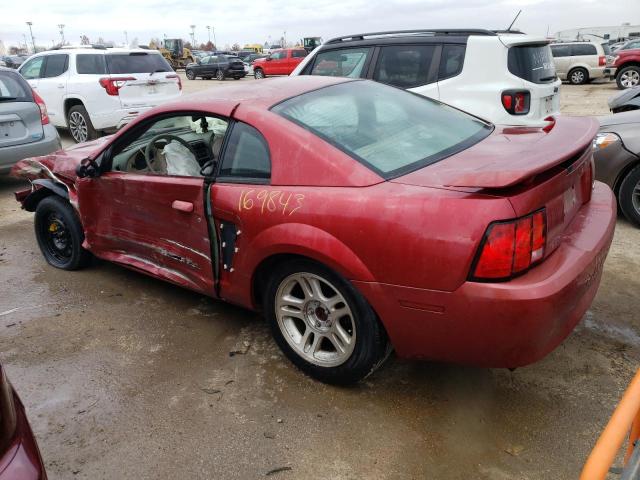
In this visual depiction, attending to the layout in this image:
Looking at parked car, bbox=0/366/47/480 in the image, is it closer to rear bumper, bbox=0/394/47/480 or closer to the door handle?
rear bumper, bbox=0/394/47/480

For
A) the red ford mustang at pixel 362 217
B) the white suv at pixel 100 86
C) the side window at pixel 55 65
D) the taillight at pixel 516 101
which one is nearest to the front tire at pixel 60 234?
the red ford mustang at pixel 362 217

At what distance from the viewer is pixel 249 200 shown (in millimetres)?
2678

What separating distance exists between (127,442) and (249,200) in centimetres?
127

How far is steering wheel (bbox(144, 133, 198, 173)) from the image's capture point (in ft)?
11.5

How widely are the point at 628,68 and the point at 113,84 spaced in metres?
15.5

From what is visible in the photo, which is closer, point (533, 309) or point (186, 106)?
point (533, 309)

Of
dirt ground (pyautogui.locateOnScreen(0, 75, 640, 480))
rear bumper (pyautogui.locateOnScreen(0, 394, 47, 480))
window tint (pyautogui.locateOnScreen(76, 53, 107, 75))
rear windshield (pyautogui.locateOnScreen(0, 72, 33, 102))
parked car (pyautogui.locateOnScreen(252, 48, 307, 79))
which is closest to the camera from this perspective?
rear bumper (pyautogui.locateOnScreen(0, 394, 47, 480))

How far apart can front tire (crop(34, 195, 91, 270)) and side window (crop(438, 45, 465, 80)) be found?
386 cm

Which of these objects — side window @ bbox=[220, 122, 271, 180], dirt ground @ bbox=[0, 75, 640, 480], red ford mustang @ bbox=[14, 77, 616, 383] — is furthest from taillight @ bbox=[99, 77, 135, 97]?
side window @ bbox=[220, 122, 271, 180]

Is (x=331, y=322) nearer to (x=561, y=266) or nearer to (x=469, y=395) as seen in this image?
(x=469, y=395)

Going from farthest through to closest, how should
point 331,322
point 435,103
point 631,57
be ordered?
point 631,57
point 435,103
point 331,322

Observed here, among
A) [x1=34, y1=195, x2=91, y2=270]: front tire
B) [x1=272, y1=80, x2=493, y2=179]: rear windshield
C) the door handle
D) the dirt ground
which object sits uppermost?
[x1=272, y1=80, x2=493, y2=179]: rear windshield

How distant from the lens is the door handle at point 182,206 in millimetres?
2970

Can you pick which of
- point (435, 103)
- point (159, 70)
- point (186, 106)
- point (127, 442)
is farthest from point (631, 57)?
point (127, 442)
